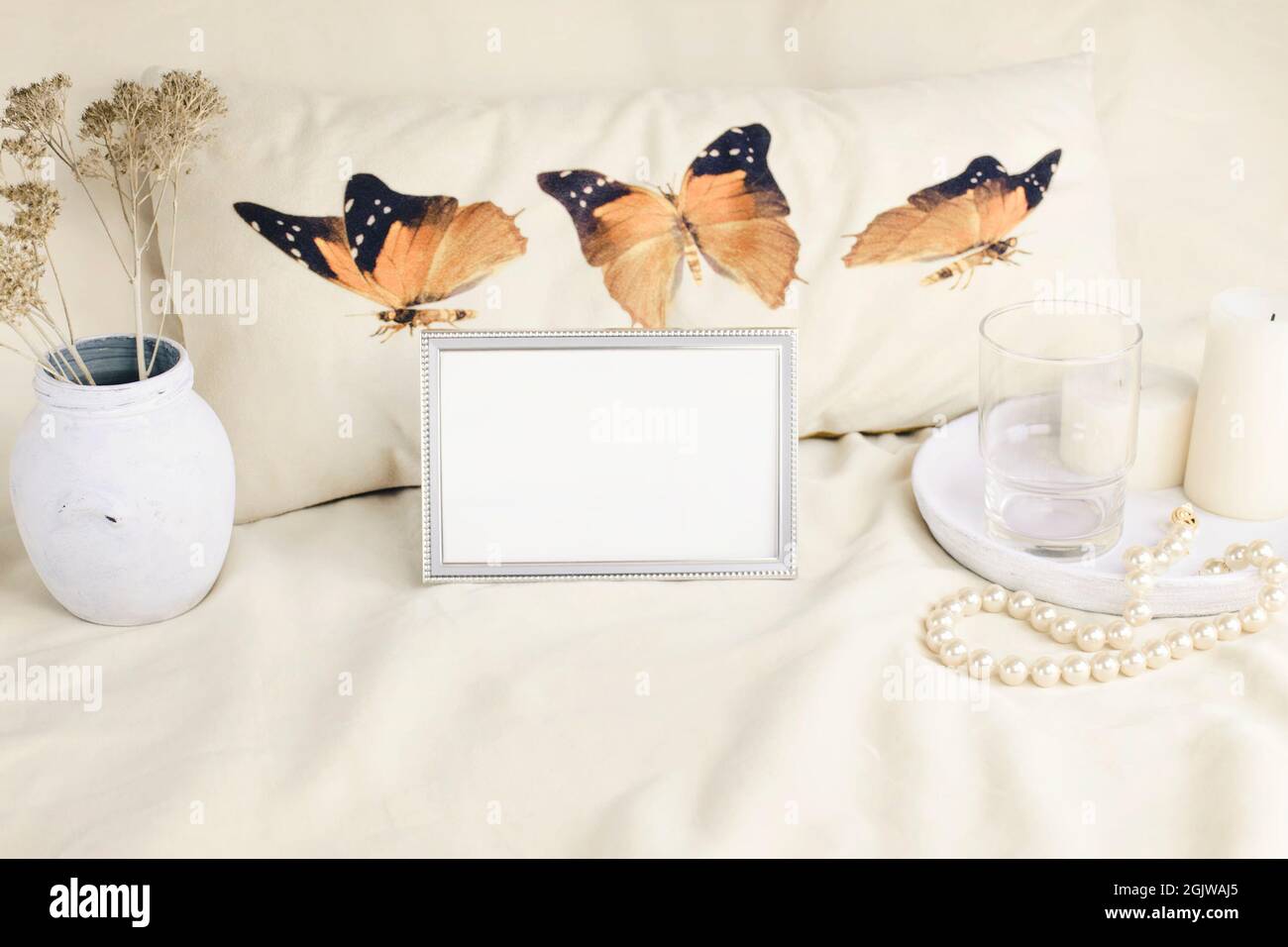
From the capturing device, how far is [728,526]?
99cm

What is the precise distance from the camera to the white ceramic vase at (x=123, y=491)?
89 centimetres

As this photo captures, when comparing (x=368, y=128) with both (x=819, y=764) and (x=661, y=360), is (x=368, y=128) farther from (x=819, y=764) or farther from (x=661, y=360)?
(x=819, y=764)

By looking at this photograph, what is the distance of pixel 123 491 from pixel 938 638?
1.93 ft

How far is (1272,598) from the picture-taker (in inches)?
36.0

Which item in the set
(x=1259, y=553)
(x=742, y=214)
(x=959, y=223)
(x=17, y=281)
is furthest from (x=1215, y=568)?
(x=17, y=281)

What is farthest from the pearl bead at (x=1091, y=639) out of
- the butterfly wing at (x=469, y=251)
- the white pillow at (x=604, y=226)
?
the butterfly wing at (x=469, y=251)

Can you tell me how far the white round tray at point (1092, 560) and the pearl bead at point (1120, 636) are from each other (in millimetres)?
36

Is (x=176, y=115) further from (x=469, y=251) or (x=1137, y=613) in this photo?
(x=1137, y=613)

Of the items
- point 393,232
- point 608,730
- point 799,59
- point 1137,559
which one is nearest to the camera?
point 608,730

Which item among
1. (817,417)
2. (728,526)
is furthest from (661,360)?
(817,417)

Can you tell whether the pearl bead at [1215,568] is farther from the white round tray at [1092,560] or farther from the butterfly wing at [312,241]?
the butterfly wing at [312,241]

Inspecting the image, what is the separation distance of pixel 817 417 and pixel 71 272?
674 millimetres
